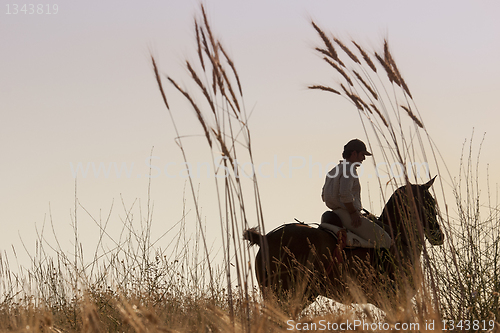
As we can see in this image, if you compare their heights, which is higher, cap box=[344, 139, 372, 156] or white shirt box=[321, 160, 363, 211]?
cap box=[344, 139, 372, 156]

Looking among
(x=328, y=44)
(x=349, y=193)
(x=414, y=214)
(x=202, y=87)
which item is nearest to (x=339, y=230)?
(x=349, y=193)

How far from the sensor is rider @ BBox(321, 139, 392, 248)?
497cm

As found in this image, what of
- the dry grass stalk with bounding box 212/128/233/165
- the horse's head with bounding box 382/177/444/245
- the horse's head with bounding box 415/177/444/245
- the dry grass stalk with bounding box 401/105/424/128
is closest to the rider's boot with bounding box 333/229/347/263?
the horse's head with bounding box 382/177/444/245

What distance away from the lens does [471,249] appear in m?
3.00

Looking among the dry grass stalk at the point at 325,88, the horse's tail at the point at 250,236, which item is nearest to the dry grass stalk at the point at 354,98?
the dry grass stalk at the point at 325,88

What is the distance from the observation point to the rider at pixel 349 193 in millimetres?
4969

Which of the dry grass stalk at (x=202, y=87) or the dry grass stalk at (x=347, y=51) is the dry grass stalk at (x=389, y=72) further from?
the dry grass stalk at (x=202, y=87)

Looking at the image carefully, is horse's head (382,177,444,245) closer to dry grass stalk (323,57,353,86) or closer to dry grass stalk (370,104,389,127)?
dry grass stalk (370,104,389,127)

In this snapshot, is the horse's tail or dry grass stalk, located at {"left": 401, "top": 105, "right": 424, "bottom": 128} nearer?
the horse's tail

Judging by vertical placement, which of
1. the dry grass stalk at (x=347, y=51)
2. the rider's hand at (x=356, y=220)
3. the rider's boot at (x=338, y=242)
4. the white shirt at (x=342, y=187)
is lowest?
the rider's boot at (x=338, y=242)

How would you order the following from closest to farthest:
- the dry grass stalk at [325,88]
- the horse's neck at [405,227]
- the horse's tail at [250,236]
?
1. the horse's tail at [250,236]
2. the horse's neck at [405,227]
3. the dry grass stalk at [325,88]

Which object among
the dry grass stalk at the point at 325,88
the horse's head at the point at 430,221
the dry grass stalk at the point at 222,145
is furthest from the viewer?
the horse's head at the point at 430,221

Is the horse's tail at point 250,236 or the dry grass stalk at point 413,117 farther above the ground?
the dry grass stalk at point 413,117

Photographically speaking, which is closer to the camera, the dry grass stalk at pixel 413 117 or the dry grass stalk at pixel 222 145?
the dry grass stalk at pixel 222 145
